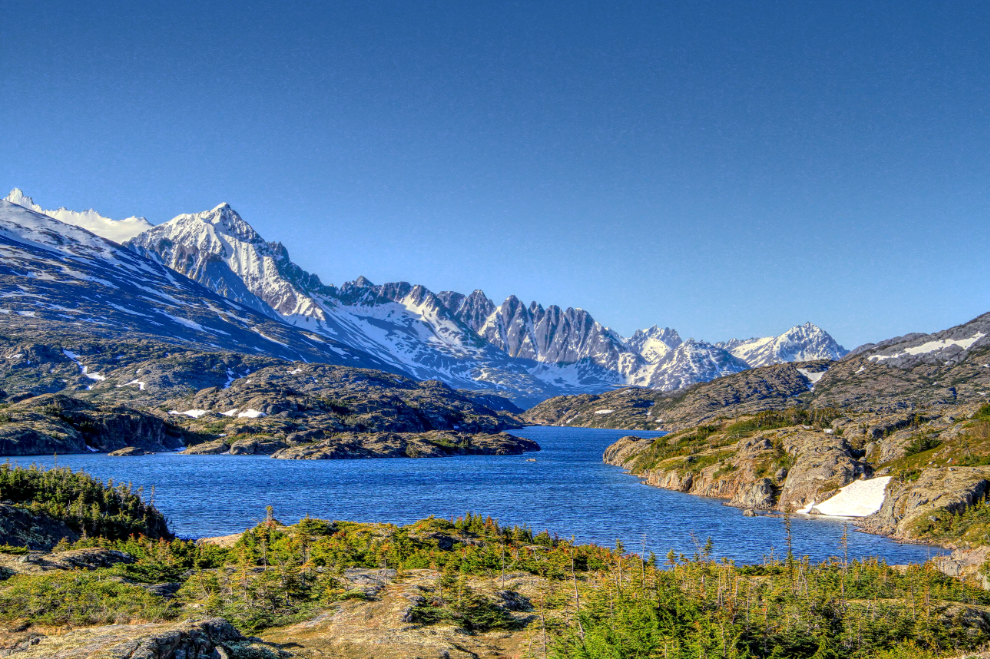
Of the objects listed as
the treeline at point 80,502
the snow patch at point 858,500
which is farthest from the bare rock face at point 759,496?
the treeline at point 80,502

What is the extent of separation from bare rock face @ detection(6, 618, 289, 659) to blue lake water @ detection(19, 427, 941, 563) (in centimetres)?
3455

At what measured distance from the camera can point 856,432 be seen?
13738cm

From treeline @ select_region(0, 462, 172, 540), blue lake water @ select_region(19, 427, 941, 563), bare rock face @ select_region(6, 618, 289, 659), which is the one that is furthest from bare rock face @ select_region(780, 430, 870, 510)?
bare rock face @ select_region(6, 618, 289, 659)

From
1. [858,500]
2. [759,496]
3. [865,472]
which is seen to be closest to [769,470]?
[759,496]

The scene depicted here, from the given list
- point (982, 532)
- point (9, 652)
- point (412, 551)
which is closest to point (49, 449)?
point (412, 551)

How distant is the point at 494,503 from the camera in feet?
403

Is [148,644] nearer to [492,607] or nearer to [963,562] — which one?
[492,607]

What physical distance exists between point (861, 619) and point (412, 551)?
32.1 m

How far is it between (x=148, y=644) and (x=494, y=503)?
348 feet

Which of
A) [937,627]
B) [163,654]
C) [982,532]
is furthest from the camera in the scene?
[982,532]

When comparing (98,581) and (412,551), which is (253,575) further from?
(412,551)

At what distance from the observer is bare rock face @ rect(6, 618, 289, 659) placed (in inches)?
778

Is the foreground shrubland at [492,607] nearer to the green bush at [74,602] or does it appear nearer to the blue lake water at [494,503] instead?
the green bush at [74,602]

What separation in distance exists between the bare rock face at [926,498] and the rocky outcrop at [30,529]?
93369 millimetres
